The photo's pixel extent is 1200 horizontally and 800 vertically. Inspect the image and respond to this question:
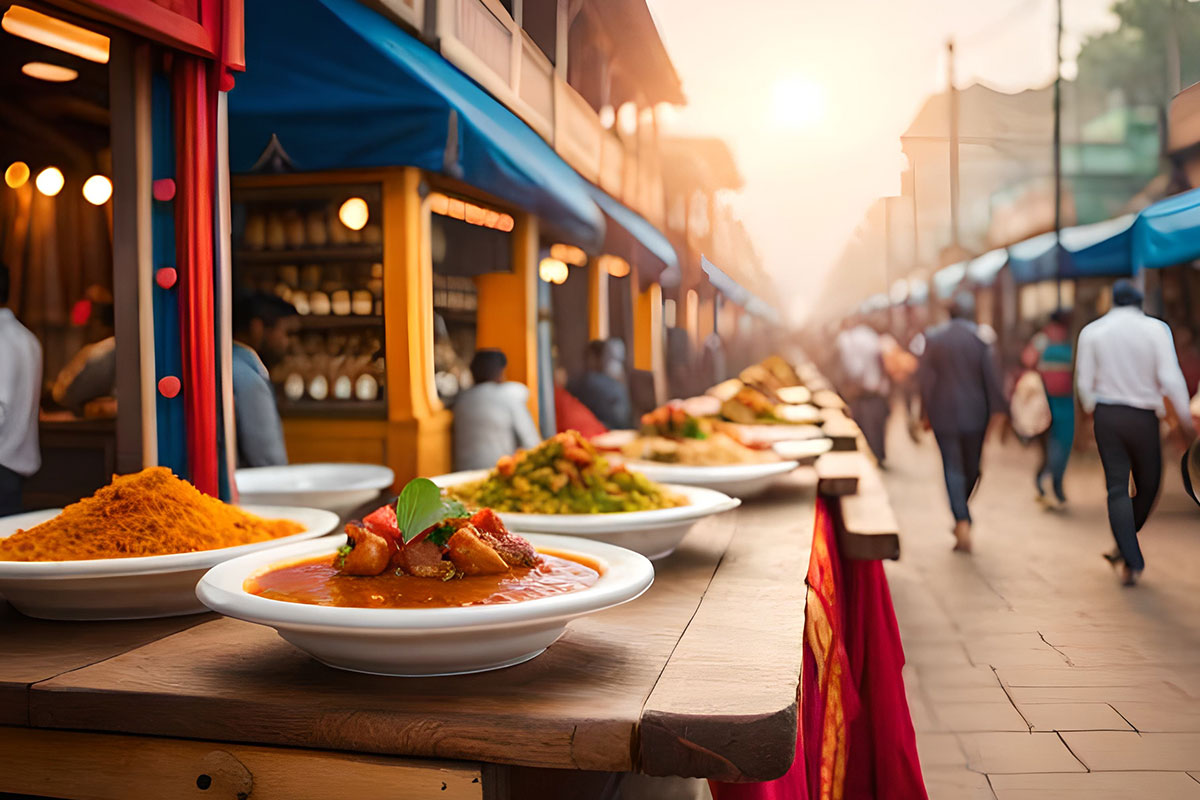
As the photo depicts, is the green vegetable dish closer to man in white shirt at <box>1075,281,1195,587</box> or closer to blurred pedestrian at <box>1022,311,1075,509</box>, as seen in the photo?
man in white shirt at <box>1075,281,1195,587</box>

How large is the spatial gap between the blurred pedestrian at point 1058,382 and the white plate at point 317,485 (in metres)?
1.31

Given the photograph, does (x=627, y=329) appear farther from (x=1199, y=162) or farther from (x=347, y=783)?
(x=347, y=783)

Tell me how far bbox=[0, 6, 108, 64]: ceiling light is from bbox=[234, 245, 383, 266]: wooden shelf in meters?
2.10

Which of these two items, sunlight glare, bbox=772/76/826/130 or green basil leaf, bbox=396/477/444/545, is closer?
green basil leaf, bbox=396/477/444/545

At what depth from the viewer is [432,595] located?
2.79 ft

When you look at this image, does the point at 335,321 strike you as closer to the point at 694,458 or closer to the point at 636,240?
the point at 636,240

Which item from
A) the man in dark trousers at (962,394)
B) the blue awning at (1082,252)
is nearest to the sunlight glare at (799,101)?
the blue awning at (1082,252)

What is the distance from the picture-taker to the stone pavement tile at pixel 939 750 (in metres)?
1.89

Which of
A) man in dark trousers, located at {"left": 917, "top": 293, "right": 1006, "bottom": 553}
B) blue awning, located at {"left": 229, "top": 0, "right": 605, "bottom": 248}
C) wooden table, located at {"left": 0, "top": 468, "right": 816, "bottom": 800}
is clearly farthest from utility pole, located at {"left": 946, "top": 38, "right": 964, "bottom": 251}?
man in dark trousers, located at {"left": 917, "top": 293, "right": 1006, "bottom": 553}

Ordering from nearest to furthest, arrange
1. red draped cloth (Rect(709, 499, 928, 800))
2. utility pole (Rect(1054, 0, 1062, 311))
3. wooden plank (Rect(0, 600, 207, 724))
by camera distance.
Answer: wooden plank (Rect(0, 600, 207, 724)), red draped cloth (Rect(709, 499, 928, 800)), utility pole (Rect(1054, 0, 1062, 311))

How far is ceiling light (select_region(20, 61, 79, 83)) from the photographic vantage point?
1.86 metres

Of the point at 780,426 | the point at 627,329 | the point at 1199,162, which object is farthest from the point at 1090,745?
the point at 627,329

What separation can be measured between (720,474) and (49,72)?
5.49 ft

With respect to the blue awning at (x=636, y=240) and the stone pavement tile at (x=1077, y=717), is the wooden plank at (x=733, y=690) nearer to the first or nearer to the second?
the stone pavement tile at (x=1077, y=717)
